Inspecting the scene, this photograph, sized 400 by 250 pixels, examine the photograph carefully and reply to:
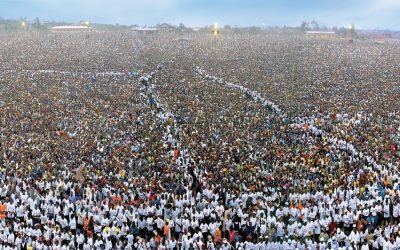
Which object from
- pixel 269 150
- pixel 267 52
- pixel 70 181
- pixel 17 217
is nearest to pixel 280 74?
pixel 267 52

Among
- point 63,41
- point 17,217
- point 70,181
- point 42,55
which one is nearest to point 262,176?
point 70,181

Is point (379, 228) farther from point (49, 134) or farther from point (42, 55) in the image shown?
point (42, 55)

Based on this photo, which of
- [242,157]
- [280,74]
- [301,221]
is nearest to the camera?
[301,221]

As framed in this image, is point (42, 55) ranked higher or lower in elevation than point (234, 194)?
higher

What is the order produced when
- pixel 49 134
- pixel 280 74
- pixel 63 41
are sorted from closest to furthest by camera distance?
pixel 49 134 → pixel 280 74 → pixel 63 41

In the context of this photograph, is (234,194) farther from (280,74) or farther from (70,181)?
(280,74)

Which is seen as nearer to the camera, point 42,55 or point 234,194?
point 234,194
